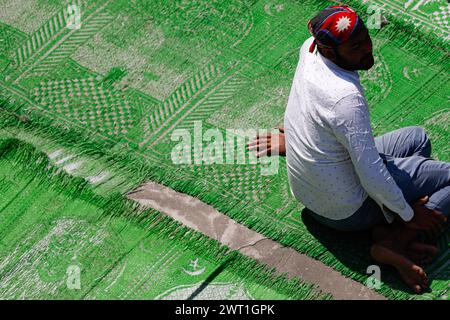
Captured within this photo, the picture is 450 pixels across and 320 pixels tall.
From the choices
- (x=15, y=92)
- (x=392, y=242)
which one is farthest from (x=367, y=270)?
(x=15, y=92)

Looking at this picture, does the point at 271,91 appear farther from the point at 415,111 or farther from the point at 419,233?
the point at 419,233

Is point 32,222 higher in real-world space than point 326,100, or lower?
lower

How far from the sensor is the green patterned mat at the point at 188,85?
13.4 feet

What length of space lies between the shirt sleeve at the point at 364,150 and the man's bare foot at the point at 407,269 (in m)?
0.22

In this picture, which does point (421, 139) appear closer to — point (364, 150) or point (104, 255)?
point (364, 150)

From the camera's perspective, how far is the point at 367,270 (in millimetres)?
3705

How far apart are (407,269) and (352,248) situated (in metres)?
0.29

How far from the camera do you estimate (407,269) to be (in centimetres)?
359

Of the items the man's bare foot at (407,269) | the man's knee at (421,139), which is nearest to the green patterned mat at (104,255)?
the man's bare foot at (407,269)

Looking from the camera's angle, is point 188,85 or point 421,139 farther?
point 188,85

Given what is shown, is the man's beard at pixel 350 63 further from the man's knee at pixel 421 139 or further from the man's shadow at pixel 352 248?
the man's shadow at pixel 352 248

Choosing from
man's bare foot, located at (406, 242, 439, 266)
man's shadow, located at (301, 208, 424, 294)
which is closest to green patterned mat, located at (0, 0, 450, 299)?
man's shadow, located at (301, 208, 424, 294)

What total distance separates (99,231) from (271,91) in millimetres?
1187

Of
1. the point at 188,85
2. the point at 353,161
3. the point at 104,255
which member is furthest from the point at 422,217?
the point at 188,85
